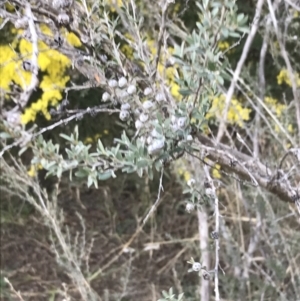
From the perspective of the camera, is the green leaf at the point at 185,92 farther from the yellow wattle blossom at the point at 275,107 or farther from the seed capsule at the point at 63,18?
the yellow wattle blossom at the point at 275,107

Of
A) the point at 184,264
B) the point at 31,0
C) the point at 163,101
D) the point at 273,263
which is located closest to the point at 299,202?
the point at 163,101

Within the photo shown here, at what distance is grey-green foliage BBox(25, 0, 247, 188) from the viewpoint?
0.56 metres

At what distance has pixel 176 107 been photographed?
68 centimetres

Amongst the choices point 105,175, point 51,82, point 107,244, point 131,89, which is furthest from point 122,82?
point 107,244

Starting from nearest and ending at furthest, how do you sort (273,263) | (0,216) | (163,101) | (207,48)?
(207,48) < (163,101) < (273,263) < (0,216)

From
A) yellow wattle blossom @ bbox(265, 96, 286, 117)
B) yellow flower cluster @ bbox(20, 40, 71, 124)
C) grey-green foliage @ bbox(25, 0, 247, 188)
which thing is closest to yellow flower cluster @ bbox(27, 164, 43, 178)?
yellow flower cluster @ bbox(20, 40, 71, 124)

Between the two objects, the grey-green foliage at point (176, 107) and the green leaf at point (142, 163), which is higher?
the grey-green foliage at point (176, 107)

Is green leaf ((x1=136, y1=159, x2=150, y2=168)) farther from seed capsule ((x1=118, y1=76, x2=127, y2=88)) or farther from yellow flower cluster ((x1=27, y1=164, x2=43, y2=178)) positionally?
yellow flower cluster ((x1=27, y1=164, x2=43, y2=178))

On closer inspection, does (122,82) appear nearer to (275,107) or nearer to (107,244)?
(275,107)

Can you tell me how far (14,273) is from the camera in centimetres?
212

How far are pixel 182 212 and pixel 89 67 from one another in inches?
70.4

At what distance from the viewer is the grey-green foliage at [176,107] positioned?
1.85ft

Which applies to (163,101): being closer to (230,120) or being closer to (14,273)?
(230,120)

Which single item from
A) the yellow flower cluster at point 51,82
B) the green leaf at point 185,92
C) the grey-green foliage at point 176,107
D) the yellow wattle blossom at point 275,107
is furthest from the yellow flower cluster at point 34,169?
the green leaf at point 185,92
